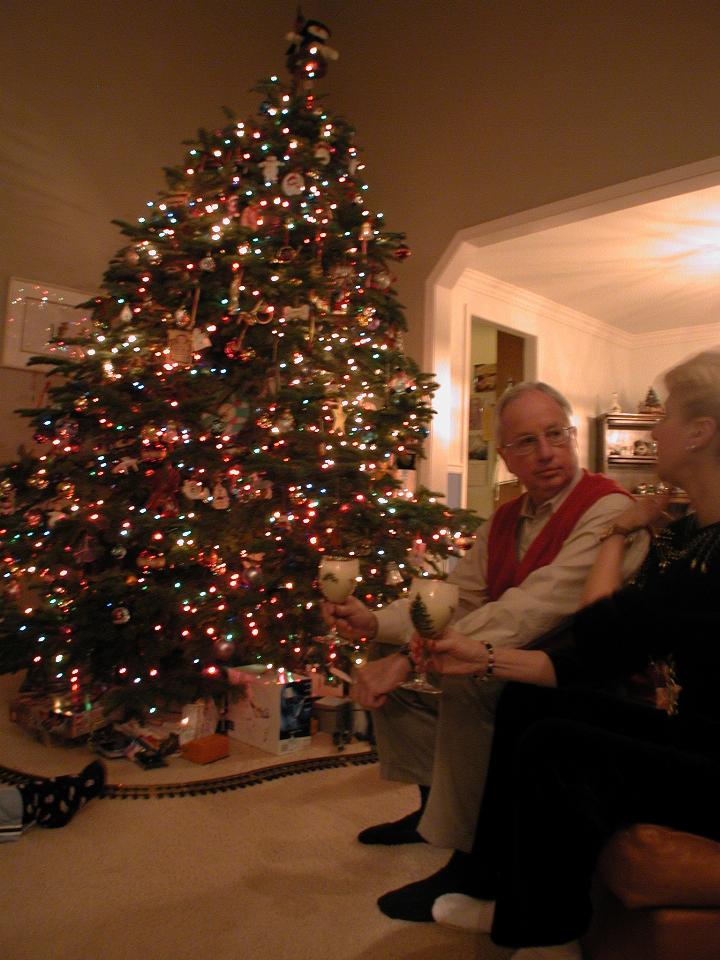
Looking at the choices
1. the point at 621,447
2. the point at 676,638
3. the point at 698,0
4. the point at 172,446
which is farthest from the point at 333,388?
the point at 621,447

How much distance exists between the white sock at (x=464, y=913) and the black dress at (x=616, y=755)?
310 mm

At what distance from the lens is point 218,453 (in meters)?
2.73

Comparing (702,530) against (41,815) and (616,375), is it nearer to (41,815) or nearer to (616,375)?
(41,815)

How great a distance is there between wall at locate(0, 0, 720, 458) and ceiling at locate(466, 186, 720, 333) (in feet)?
1.70

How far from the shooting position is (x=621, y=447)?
6133 millimetres

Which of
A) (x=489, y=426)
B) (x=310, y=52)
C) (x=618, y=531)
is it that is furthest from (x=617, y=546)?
(x=489, y=426)

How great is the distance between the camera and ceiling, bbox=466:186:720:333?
163 inches

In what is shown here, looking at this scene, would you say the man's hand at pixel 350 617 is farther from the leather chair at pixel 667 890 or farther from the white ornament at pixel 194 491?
the white ornament at pixel 194 491

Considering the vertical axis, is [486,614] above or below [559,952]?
above

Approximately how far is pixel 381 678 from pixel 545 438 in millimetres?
695

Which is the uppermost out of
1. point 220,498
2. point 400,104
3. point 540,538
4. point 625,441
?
point 400,104

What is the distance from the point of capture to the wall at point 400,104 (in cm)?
329

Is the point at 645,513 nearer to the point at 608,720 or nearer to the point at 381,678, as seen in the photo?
the point at 608,720

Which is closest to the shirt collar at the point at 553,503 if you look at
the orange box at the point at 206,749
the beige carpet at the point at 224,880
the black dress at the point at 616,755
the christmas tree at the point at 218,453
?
the black dress at the point at 616,755
